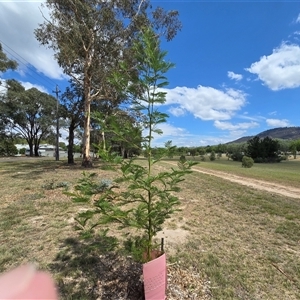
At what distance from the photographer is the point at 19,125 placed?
1288 inches

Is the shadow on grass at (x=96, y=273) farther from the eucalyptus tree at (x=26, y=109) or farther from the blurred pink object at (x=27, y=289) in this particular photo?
the eucalyptus tree at (x=26, y=109)

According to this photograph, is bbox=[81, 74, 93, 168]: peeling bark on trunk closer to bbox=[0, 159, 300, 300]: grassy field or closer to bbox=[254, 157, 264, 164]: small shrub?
bbox=[0, 159, 300, 300]: grassy field

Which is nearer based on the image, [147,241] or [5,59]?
[147,241]

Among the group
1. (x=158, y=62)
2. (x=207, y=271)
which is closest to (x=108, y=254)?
(x=207, y=271)

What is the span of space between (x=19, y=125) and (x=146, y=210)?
3789 cm

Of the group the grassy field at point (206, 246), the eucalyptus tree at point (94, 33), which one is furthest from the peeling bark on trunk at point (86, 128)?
the grassy field at point (206, 246)

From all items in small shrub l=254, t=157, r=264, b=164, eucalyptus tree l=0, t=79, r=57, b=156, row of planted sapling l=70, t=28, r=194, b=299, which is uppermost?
eucalyptus tree l=0, t=79, r=57, b=156

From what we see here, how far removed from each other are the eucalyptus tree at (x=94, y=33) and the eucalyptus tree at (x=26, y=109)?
16057 mm

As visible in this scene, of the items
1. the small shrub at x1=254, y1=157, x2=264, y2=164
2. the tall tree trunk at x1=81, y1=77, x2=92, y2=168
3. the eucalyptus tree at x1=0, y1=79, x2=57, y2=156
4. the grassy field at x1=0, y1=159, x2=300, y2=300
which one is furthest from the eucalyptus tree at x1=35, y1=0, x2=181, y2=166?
the small shrub at x1=254, y1=157, x2=264, y2=164

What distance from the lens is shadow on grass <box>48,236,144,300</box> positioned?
78.5 inches

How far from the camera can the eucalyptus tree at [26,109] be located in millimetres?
24734

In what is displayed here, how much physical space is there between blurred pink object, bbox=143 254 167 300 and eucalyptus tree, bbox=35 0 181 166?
1022cm

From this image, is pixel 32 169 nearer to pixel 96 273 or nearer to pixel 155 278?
pixel 96 273

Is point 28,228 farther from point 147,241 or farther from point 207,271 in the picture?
point 207,271
